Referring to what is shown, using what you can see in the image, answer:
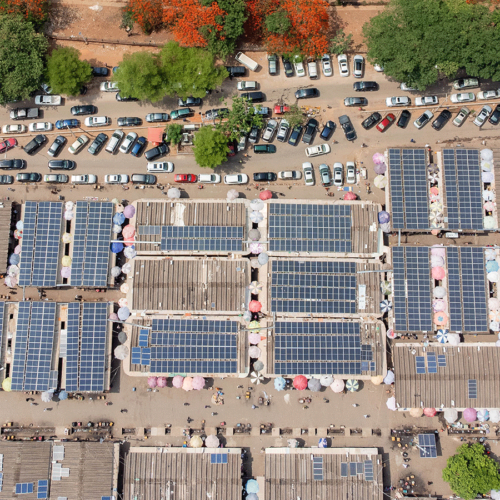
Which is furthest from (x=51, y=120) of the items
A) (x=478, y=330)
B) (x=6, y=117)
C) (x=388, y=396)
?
(x=478, y=330)

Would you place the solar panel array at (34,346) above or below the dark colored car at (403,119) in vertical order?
below

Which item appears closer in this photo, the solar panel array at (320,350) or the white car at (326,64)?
the solar panel array at (320,350)

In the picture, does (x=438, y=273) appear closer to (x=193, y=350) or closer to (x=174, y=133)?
(x=193, y=350)

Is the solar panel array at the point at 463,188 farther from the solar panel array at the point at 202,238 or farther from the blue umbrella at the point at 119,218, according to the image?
the blue umbrella at the point at 119,218

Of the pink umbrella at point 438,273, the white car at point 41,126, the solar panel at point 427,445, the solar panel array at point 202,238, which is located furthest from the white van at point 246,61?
the solar panel at point 427,445

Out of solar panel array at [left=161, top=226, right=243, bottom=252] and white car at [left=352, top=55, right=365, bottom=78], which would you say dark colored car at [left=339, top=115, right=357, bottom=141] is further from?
solar panel array at [left=161, top=226, right=243, bottom=252]

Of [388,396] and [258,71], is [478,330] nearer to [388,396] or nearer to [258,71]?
[388,396]
